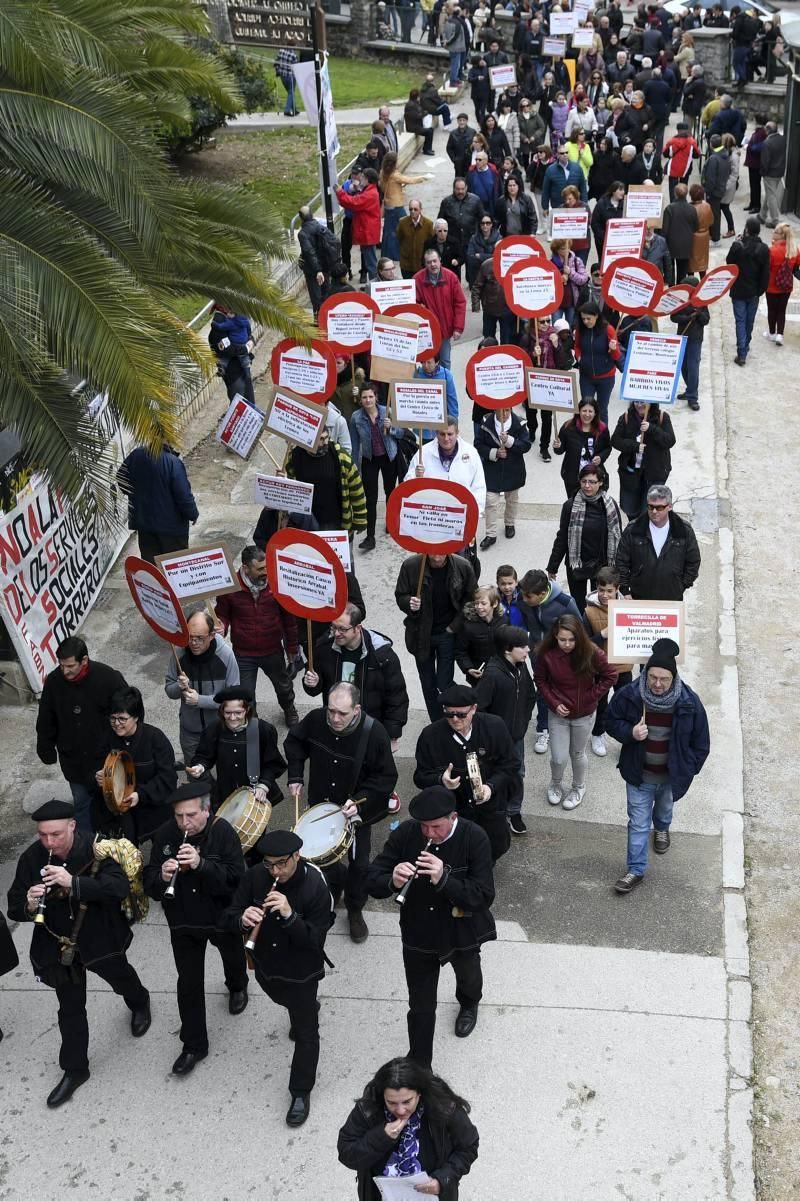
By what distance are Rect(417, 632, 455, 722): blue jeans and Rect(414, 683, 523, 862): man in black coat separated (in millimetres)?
1864

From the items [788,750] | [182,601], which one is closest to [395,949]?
[182,601]

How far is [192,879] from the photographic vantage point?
21.4 ft

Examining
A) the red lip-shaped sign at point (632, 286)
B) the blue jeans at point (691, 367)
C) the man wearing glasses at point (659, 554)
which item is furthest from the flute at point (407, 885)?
the blue jeans at point (691, 367)

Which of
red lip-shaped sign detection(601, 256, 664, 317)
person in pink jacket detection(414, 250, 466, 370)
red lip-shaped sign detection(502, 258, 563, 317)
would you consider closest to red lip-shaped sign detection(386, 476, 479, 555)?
red lip-shaped sign detection(502, 258, 563, 317)

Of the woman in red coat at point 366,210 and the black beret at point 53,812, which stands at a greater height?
the black beret at point 53,812

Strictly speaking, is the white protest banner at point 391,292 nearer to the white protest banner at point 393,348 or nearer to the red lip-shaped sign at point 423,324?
the red lip-shaped sign at point 423,324

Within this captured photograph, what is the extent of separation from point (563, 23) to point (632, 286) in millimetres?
16788

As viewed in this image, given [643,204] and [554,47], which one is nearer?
[643,204]

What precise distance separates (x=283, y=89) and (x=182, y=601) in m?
25.2

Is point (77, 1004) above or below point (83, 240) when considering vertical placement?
→ below

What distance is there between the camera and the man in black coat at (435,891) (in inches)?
246

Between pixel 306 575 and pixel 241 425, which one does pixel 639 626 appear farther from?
pixel 241 425

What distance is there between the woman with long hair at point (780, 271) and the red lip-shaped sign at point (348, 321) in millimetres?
5873

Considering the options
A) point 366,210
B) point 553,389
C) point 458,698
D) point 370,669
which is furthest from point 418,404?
point 366,210
